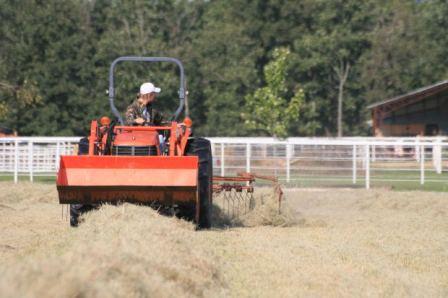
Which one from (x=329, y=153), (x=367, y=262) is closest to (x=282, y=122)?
(x=329, y=153)

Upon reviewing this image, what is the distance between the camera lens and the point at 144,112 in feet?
50.0

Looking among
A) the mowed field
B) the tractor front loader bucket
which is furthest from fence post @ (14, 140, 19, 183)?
the tractor front loader bucket

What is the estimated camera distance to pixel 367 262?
11.6 m

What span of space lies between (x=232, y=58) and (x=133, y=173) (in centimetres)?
5278

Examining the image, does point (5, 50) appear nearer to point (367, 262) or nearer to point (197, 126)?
point (197, 126)

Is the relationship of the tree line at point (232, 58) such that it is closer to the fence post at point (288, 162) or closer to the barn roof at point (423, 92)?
the barn roof at point (423, 92)

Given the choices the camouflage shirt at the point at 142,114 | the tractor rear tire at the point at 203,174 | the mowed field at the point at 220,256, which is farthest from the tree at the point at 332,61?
the tractor rear tire at the point at 203,174

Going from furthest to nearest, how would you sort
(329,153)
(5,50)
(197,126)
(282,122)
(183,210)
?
1. (197,126)
2. (5,50)
3. (282,122)
4. (329,153)
5. (183,210)

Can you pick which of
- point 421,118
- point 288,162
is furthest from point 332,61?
point 288,162

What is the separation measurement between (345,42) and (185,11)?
40.5 ft

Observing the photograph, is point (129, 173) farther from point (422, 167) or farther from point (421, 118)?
point (421, 118)

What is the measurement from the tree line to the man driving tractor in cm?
4286

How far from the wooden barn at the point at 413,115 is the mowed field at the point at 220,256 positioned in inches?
1376

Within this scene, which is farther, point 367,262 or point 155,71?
point 155,71
